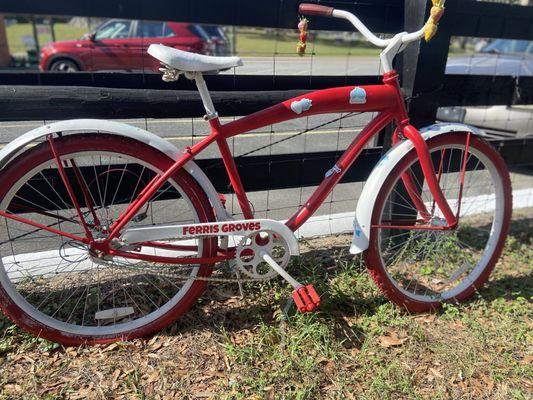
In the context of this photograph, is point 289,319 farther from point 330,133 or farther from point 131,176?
point 330,133

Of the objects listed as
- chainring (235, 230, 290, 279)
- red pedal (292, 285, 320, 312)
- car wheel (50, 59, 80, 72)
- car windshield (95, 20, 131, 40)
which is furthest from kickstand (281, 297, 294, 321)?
car wheel (50, 59, 80, 72)

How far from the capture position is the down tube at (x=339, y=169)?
2.50 m

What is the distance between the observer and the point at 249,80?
113 inches

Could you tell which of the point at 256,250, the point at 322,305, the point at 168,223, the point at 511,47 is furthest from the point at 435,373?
the point at 511,47

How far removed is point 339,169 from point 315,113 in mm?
353

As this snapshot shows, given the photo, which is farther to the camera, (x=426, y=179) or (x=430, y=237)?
(x=430, y=237)

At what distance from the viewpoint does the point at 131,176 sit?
8.64 feet

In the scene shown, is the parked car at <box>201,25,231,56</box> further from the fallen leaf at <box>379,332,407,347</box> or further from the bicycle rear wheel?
the fallen leaf at <box>379,332,407,347</box>

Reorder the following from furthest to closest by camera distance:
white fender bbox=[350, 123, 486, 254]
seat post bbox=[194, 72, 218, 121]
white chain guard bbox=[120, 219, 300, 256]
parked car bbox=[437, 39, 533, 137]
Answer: parked car bbox=[437, 39, 533, 137]
white fender bbox=[350, 123, 486, 254]
white chain guard bbox=[120, 219, 300, 256]
seat post bbox=[194, 72, 218, 121]

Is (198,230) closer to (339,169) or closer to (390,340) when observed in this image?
(339,169)

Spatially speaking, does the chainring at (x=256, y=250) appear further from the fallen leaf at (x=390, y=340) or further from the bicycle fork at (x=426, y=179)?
the bicycle fork at (x=426, y=179)

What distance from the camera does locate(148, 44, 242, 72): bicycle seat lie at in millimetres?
1997

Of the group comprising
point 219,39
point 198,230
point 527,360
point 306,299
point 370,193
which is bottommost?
point 527,360

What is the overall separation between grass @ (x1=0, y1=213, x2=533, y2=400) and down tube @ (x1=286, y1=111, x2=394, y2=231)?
54 centimetres
